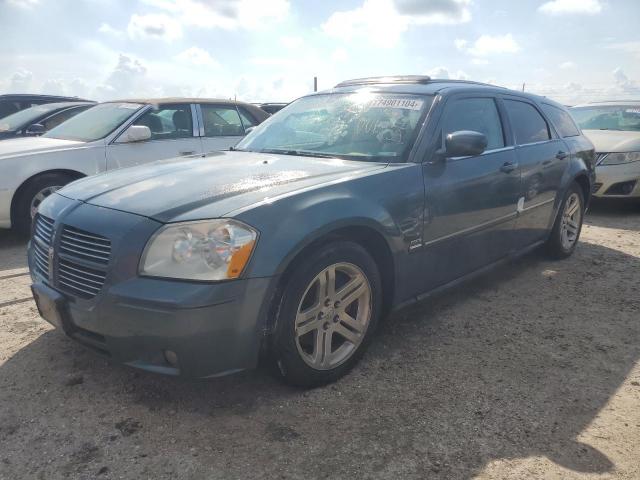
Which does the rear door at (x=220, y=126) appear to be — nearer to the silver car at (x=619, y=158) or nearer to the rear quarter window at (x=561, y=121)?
the rear quarter window at (x=561, y=121)

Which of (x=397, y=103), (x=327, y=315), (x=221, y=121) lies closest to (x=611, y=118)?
(x=221, y=121)

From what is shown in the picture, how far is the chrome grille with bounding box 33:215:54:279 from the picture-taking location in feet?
8.89

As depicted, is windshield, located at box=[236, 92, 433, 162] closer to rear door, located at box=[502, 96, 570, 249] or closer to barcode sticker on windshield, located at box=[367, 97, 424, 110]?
barcode sticker on windshield, located at box=[367, 97, 424, 110]

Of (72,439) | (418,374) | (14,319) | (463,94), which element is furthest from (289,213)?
(14,319)

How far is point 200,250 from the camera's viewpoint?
2312 millimetres

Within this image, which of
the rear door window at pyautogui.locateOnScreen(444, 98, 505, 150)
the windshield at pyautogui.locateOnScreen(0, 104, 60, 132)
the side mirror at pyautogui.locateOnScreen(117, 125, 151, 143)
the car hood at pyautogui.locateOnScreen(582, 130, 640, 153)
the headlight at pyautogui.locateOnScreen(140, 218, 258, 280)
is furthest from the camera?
the windshield at pyautogui.locateOnScreen(0, 104, 60, 132)

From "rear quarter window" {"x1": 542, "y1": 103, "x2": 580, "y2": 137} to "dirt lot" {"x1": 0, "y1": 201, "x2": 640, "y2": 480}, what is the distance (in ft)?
6.62

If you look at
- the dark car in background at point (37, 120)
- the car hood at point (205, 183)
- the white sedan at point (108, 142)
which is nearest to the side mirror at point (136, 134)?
the white sedan at point (108, 142)

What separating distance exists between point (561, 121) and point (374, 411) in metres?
3.79

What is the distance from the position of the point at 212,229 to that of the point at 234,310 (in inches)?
14.4

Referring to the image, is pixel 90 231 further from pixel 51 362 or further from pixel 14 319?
pixel 14 319

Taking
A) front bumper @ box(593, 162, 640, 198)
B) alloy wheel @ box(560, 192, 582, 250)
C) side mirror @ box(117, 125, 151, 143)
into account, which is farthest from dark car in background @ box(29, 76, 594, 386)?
front bumper @ box(593, 162, 640, 198)

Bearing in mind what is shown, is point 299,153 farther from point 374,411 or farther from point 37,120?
point 37,120

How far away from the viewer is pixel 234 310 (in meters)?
2.31
